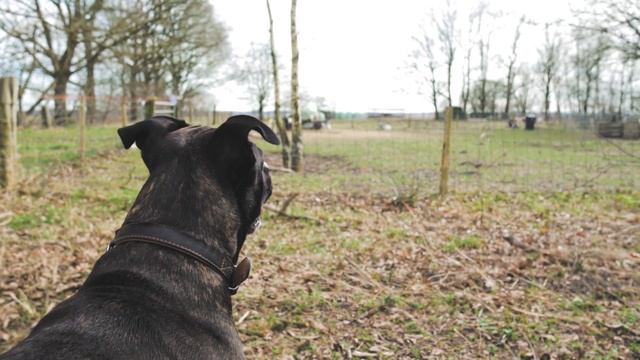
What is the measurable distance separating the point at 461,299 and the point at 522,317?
54 centimetres

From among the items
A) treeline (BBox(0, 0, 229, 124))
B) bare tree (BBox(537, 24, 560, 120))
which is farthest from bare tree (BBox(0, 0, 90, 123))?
bare tree (BBox(537, 24, 560, 120))

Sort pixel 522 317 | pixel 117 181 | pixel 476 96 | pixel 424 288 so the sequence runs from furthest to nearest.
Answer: pixel 476 96 → pixel 117 181 → pixel 424 288 → pixel 522 317

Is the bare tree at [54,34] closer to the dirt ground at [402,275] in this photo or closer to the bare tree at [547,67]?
the dirt ground at [402,275]

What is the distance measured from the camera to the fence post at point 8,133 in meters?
7.64

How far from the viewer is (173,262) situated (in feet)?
6.25

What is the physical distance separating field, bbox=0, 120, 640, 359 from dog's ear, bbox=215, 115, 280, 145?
6.63 ft

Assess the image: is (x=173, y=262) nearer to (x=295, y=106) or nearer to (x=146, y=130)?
(x=146, y=130)

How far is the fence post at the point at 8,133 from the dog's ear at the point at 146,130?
6753mm

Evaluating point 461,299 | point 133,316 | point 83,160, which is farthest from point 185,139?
point 83,160

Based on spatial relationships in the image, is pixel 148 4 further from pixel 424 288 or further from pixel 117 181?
pixel 424 288

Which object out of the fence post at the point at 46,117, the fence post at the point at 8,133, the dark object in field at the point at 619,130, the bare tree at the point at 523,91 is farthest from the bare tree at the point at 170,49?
the bare tree at the point at 523,91

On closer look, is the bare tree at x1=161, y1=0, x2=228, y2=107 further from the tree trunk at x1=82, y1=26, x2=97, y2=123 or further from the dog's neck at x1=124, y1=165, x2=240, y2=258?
the dog's neck at x1=124, y1=165, x2=240, y2=258

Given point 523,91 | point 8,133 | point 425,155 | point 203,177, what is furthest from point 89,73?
point 523,91

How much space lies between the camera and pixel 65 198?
25.9 ft
